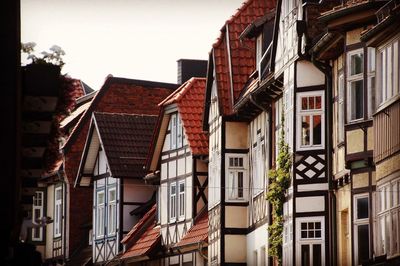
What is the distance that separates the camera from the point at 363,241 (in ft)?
119

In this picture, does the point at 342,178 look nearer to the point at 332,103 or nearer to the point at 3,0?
the point at 332,103

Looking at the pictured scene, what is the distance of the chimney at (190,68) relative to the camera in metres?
71.2

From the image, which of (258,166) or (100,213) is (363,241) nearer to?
(258,166)

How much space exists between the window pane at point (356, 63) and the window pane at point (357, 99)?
23 cm

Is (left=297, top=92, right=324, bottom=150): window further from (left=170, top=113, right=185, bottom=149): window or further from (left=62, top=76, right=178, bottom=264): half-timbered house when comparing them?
(left=62, top=76, right=178, bottom=264): half-timbered house

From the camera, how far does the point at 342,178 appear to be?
1510 inches

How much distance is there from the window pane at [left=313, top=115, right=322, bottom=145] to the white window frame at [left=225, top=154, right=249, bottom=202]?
10.5 metres

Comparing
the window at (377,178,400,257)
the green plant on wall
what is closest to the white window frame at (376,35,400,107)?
the window at (377,178,400,257)

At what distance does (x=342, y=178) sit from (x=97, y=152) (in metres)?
30.9

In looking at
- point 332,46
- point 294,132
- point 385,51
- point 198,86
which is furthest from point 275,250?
point 198,86

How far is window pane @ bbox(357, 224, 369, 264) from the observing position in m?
36.1

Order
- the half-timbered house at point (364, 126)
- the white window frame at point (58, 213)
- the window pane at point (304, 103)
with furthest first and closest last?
the white window frame at point (58, 213) → the window pane at point (304, 103) → the half-timbered house at point (364, 126)

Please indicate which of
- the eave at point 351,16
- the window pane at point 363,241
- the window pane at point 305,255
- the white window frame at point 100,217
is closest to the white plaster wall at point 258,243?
the window pane at point 305,255

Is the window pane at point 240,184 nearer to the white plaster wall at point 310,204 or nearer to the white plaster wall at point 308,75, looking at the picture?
the white plaster wall at point 310,204
